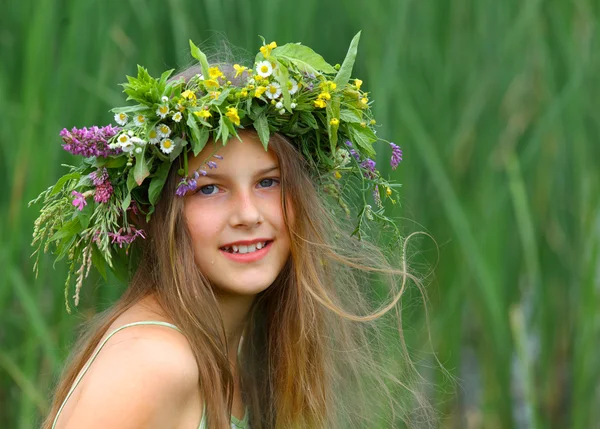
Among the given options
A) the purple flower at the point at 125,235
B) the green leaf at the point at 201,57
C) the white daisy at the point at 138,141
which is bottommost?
the purple flower at the point at 125,235

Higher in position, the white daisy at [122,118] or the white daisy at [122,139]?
the white daisy at [122,118]

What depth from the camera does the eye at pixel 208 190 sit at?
57.2 inches

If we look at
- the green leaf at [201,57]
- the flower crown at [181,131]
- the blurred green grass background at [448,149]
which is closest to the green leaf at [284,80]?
the flower crown at [181,131]

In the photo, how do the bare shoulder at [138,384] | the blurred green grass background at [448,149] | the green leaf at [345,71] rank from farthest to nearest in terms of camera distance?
the blurred green grass background at [448,149]
the green leaf at [345,71]
the bare shoulder at [138,384]

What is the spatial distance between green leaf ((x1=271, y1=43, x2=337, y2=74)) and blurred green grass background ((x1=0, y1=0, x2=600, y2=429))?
53 centimetres

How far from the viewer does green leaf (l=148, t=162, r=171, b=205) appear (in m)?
1.44

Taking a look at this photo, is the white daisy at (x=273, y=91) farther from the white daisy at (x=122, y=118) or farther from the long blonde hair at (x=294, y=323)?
the white daisy at (x=122, y=118)

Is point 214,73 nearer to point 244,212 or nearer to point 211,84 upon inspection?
point 211,84

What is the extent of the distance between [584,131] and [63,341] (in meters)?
1.28

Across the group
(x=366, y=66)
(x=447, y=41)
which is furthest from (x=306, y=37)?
(x=447, y=41)

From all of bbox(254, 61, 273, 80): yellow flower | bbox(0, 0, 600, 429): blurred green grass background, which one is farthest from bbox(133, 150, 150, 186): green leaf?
bbox(0, 0, 600, 429): blurred green grass background

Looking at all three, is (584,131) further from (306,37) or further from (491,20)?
(306,37)

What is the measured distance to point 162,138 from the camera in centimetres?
142

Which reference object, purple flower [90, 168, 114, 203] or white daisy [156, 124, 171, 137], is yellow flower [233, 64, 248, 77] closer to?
white daisy [156, 124, 171, 137]
